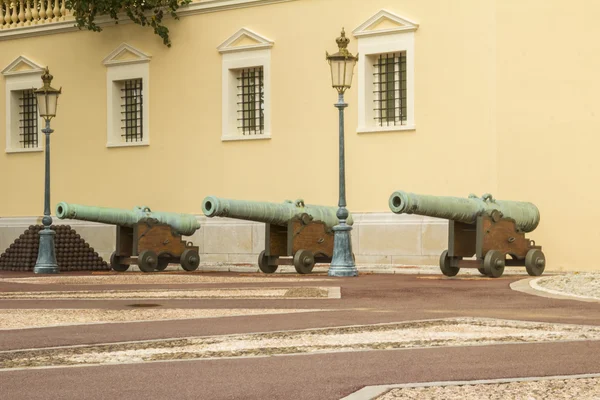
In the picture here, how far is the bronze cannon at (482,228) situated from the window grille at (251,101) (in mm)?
8543

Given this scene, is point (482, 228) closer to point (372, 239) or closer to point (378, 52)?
point (372, 239)

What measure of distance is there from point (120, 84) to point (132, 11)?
182 cm

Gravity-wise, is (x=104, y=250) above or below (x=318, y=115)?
below

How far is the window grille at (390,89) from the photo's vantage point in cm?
2725

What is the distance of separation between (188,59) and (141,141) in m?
2.18

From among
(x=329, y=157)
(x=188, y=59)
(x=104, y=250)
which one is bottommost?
(x=104, y=250)

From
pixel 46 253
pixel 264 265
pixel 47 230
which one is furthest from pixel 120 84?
pixel 264 265

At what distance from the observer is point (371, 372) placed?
8.41 meters

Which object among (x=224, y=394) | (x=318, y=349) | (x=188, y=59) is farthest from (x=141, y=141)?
(x=224, y=394)

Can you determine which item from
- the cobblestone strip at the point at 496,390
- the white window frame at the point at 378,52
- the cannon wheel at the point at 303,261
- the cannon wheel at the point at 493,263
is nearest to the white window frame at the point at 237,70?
the white window frame at the point at 378,52

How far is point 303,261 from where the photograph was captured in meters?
23.1

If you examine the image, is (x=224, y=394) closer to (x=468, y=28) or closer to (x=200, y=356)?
(x=200, y=356)

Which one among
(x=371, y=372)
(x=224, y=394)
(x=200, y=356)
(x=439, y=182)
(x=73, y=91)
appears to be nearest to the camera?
(x=224, y=394)

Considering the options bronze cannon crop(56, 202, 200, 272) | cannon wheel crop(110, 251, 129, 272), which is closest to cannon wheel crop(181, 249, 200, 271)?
bronze cannon crop(56, 202, 200, 272)
